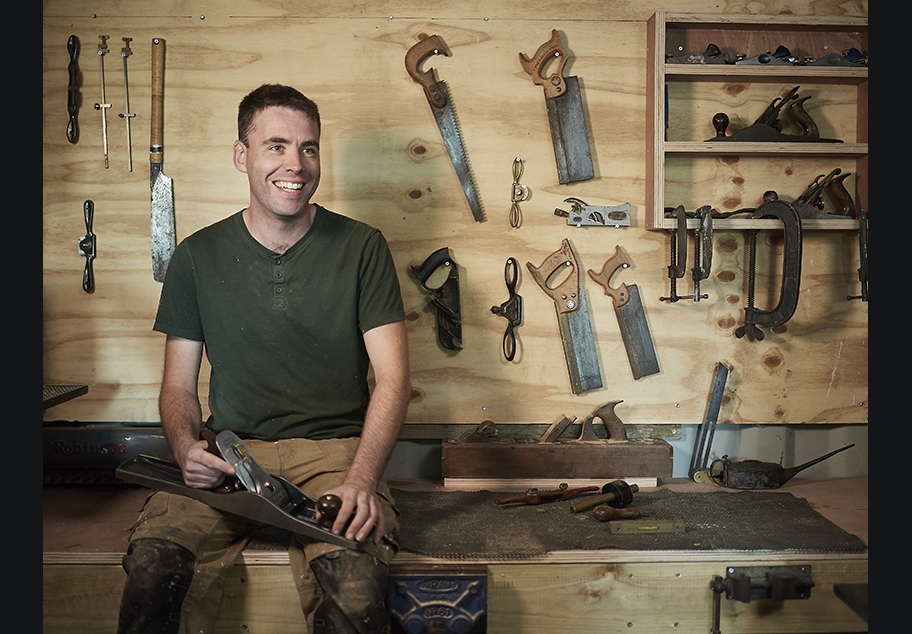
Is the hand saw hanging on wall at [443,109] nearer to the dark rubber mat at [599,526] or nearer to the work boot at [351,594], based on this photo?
the dark rubber mat at [599,526]

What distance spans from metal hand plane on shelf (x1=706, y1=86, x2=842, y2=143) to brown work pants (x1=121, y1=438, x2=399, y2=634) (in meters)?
1.65

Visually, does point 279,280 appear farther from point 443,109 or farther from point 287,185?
point 443,109

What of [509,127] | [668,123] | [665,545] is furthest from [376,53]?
[665,545]

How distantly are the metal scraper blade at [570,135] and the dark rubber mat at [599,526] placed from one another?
43.2 inches

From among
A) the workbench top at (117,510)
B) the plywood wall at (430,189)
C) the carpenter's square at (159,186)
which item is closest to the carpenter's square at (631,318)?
the plywood wall at (430,189)

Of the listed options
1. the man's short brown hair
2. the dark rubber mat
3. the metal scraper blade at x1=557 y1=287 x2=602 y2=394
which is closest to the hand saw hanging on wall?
the metal scraper blade at x1=557 y1=287 x2=602 y2=394

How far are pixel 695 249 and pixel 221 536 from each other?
5.64 feet

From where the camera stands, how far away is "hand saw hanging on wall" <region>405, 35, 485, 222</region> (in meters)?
2.94

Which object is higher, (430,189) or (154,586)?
(430,189)

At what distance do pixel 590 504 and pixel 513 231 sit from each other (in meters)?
0.96

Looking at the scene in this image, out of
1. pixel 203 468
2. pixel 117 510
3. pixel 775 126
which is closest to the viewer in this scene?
pixel 203 468

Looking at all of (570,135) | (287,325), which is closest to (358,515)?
(287,325)

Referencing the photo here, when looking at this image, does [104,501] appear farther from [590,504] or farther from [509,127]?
[509,127]

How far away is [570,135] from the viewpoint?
2.99m
